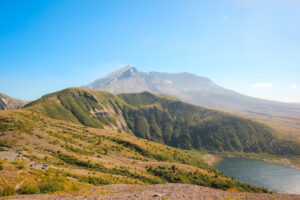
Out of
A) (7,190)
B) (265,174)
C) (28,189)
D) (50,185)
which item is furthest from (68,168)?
(265,174)

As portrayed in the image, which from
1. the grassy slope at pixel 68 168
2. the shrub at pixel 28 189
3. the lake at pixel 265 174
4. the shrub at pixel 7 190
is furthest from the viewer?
the lake at pixel 265 174

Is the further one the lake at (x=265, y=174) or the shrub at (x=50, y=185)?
the lake at (x=265, y=174)

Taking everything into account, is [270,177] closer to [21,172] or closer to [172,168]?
[172,168]

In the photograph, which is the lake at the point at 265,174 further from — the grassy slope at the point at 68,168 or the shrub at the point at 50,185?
the shrub at the point at 50,185

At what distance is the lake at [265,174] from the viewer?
10881 centimetres

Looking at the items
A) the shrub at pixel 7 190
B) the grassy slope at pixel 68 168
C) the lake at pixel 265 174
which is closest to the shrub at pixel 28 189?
the grassy slope at pixel 68 168

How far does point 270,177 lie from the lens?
12456cm

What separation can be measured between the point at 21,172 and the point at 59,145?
35.6 meters

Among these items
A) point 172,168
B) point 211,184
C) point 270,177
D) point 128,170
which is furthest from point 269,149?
point 128,170

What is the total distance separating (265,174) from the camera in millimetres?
130625

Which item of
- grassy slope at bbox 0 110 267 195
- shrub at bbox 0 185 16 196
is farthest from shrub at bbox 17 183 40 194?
shrub at bbox 0 185 16 196

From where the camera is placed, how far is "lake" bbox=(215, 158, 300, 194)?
357ft

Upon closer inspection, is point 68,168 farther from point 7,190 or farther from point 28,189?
point 7,190

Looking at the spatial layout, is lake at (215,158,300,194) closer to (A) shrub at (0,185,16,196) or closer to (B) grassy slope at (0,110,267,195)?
(B) grassy slope at (0,110,267,195)
